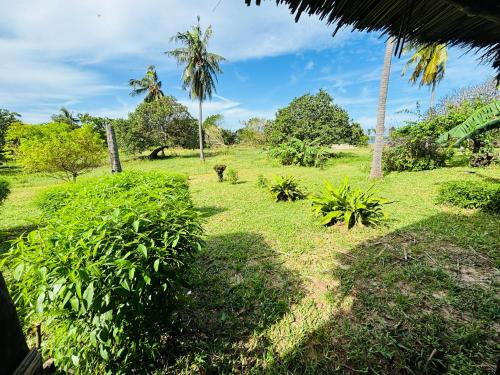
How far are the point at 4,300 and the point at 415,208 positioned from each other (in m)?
7.74

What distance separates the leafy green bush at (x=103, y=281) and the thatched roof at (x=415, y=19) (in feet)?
5.89

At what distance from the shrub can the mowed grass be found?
2299 mm

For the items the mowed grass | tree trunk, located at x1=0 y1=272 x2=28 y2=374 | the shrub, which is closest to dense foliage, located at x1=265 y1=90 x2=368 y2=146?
the shrub

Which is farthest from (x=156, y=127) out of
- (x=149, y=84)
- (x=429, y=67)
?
(x=429, y=67)

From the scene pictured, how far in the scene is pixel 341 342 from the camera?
103 inches

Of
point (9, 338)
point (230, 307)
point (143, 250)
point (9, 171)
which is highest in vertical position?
point (143, 250)

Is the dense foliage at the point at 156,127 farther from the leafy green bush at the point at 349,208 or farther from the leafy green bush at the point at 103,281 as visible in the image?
the leafy green bush at the point at 103,281

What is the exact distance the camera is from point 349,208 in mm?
5594

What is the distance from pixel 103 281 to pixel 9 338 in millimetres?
524

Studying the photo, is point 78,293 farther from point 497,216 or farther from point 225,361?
point 497,216

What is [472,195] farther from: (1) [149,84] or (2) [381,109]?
(1) [149,84]

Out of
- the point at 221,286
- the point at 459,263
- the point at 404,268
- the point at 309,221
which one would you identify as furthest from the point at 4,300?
the point at 309,221

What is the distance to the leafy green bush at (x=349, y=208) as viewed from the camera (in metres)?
5.54

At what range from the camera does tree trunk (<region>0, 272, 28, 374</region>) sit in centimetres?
119
